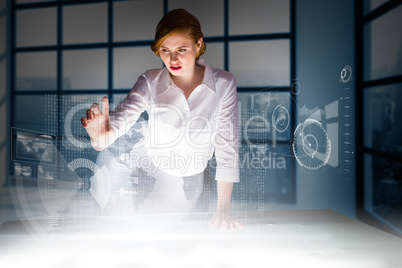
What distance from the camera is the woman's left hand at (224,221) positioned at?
4.21 ft

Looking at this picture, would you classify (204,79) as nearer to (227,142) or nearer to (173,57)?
(173,57)

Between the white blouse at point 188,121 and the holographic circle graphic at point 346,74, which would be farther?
the holographic circle graphic at point 346,74

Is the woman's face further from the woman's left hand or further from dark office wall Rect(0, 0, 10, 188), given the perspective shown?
dark office wall Rect(0, 0, 10, 188)

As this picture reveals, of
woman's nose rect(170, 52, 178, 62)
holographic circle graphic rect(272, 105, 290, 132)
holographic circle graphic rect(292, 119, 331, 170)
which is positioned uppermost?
woman's nose rect(170, 52, 178, 62)

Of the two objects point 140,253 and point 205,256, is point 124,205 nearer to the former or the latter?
point 140,253

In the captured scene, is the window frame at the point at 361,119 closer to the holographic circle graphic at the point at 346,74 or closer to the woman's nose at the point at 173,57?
the holographic circle graphic at the point at 346,74

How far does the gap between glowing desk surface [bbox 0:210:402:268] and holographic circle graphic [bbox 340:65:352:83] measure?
111 centimetres

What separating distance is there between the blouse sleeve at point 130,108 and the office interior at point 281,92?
563 mm

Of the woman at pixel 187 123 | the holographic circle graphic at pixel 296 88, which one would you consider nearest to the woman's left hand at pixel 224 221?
the woman at pixel 187 123

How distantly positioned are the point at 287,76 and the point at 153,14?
1030 millimetres

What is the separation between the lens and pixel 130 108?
4.55ft

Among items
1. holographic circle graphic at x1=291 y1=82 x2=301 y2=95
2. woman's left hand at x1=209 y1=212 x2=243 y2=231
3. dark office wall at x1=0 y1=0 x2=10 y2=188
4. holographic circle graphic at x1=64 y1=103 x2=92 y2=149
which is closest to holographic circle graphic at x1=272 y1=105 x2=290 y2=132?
holographic circle graphic at x1=291 y1=82 x2=301 y2=95

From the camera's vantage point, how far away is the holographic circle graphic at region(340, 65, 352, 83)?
2.13 metres

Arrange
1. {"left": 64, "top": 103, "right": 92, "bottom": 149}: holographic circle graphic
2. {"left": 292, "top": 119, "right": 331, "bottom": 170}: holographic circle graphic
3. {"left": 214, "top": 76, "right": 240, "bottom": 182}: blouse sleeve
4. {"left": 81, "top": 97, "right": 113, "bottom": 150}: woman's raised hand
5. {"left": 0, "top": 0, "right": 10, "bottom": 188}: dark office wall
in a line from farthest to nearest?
{"left": 0, "top": 0, "right": 10, "bottom": 188}: dark office wall
{"left": 292, "top": 119, "right": 331, "bottom": 170}: holographic circle graphic
{"left": 64, "top": 103, "right": 92, "bottom": 149}: holographic circle graphic
{"left": 214, "top": 76, "right": 240, "bottom": 182}: blouse sleeve
{"left": 81, "top": 97, "right": 113, "bottom": 150}: woman's raised hand
